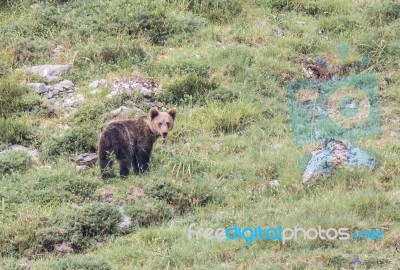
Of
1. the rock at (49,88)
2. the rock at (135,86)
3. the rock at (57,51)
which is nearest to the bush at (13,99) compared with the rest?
the rock at (49,88)

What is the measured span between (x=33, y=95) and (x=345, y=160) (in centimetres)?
497

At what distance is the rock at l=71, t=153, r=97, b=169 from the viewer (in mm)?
11789

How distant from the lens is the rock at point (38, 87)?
13.6 m

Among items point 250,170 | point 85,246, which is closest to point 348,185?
point 250,170

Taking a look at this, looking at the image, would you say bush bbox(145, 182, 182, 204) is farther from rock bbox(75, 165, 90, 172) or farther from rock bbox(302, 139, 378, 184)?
rock bbox(302, 139, 378, 184)

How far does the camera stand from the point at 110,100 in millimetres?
13234

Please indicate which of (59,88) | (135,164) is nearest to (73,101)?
(59,88)

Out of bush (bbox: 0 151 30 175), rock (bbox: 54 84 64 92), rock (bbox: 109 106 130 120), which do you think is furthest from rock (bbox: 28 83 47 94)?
bush (bbox: 0 151 30 175)

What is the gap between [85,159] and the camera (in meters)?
11.8

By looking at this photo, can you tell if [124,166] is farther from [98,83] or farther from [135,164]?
[98,83]

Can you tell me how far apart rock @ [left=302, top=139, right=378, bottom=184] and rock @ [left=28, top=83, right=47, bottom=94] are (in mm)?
4506

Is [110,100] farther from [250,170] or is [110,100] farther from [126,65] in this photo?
[250,170]

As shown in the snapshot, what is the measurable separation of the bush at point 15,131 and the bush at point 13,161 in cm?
52

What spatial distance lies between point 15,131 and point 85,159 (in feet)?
4.26
